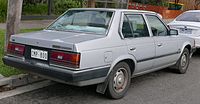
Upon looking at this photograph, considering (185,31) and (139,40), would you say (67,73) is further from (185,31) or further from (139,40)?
(185,31)

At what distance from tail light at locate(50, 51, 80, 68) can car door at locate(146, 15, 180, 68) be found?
7.02 ft

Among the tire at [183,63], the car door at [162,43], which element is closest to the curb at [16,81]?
the car door at [162,43]

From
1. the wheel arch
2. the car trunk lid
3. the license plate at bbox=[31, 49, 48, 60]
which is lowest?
the wheel arch

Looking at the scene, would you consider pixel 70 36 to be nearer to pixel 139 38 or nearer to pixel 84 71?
pixel 84 71

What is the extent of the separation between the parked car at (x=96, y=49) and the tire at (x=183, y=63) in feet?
2.89

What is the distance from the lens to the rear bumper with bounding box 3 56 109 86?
431 cm

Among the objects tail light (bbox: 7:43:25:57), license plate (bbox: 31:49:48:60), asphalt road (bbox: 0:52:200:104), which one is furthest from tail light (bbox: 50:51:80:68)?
asphalt road (bbox: 0:52:200:104)

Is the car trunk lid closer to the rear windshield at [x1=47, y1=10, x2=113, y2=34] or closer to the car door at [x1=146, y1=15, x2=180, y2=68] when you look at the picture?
the rear windshield at [x1=47, y1=10, x2=113, y2=34]

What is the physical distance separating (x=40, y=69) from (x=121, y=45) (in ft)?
4.44

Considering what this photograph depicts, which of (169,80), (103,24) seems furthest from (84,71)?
(169,80)

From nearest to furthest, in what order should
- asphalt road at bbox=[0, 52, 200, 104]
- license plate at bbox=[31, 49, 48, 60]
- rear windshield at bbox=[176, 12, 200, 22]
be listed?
license plate at bbox=[31, 49, 48, 60] < asphalt road at bbox=[0, 52, 200, 104] < rear windshield at bbox=[176, 12, 200, 22]

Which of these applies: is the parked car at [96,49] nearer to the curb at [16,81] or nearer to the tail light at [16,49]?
the tail light at [16,49]

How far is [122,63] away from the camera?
506cm

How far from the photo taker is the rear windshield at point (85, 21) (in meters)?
5.19
